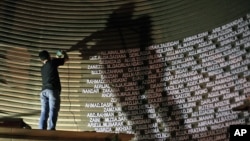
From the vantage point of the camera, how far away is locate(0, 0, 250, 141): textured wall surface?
25.8ft

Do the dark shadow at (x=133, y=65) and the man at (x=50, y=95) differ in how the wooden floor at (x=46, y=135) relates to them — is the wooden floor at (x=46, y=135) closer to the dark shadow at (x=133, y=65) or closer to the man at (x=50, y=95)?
the man at (x=50, y=95)

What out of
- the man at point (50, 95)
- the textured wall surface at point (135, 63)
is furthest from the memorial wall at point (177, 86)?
the man at point (50, 95)

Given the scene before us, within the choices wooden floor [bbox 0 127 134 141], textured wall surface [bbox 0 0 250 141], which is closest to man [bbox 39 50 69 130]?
wooden floor [bbox 0 127 134 141]

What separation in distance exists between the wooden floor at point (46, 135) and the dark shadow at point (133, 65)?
1610mm

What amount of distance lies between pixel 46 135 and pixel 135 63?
2.98 meters

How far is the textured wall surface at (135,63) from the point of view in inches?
309

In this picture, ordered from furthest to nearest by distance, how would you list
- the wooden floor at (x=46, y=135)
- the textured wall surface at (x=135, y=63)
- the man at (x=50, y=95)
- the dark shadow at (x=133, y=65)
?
the dark shadow at (x=133, y=65)
the textured wall surface at (x=135, y=63)
the man at (x=50, y=95)
the wooden floor at (x=46, y=135)

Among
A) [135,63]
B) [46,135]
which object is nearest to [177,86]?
[135,63]

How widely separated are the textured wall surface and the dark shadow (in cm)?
2

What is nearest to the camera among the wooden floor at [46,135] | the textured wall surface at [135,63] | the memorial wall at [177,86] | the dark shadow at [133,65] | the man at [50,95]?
the wooden floor at [46,135]

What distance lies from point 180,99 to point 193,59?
850mm

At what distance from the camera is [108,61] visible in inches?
340

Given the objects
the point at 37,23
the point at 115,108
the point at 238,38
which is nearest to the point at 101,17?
the point at 37,23

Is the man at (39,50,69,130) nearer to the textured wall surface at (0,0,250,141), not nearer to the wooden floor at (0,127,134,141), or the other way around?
the wooden floor at (0,127,134,141)
